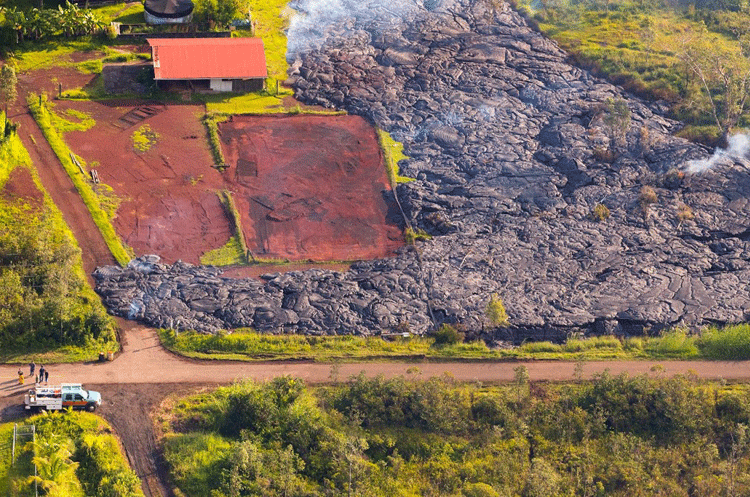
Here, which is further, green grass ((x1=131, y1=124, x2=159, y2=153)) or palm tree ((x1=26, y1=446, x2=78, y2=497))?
green grass ((x1=131, y1=124, x2=159, y2=153))

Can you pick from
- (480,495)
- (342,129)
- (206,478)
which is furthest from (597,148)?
(206,478)

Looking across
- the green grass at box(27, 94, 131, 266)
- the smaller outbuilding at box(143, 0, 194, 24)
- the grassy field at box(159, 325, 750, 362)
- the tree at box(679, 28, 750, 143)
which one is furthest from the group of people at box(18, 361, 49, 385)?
the tree at box(679, 28, 750, 143)

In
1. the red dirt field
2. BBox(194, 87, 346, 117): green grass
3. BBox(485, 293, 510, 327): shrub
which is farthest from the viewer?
BBox(194, 87, 346, 117): green grass

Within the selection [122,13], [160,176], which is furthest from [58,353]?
[122,13]

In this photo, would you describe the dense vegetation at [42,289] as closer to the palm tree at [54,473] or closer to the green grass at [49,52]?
the palm tree at [54,473]

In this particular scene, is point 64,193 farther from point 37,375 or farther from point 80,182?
point 37,375

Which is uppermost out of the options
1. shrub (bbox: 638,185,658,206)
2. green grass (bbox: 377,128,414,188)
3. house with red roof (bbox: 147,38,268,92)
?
house with red roof (bbox: 147,38,268,92)

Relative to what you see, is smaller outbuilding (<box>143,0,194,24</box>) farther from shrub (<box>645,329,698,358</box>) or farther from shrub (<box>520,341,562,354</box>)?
shrub (<box>645,329,698,358</box>)

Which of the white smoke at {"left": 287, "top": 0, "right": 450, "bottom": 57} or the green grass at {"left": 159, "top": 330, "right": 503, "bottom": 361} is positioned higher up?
the white smoke at {"left": 287, "top": 0, "right": 450, "bottom": 57}
